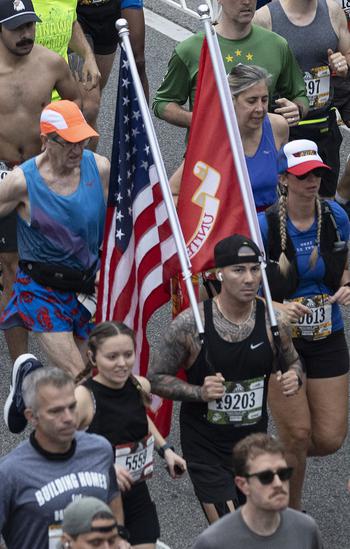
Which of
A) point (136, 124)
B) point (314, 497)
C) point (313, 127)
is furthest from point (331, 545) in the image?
point (313, 127)

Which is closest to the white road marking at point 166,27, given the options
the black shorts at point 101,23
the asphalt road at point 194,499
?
the black shorts at point 101,23

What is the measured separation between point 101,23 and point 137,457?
5.49 m

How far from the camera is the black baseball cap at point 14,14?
977 cm

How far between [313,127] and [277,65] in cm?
95

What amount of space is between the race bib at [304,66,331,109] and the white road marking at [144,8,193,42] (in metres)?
4.68

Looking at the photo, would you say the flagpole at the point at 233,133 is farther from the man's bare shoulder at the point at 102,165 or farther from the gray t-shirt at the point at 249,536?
the gray t-shirt at the point at 249,536

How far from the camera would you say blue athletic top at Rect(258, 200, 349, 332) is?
8.59 meters

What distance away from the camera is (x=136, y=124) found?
8.70 meters

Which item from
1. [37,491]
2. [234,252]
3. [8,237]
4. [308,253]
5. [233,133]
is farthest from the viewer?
[8,237]

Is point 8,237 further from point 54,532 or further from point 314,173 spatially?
point 54,532

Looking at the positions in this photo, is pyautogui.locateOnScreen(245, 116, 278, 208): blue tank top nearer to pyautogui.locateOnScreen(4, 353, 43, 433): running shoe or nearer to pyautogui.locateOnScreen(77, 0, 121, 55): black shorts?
pyautogui.locateOnScreen(4, 353, 43, 433): running shoe

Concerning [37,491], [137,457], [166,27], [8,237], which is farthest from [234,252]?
[166,27]

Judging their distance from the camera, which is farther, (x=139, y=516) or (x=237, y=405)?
(x=237, y=405)

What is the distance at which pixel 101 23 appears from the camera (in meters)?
12.5
